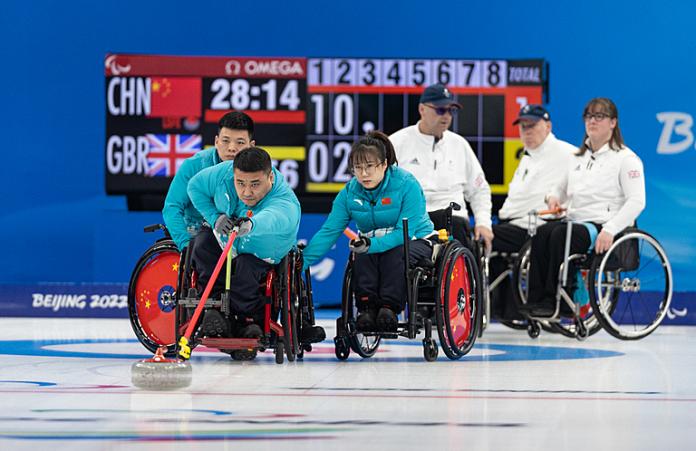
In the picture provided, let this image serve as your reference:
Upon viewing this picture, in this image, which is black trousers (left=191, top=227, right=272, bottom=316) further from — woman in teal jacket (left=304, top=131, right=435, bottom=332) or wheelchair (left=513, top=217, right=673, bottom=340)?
wheelchair (left=513, top=217, right=673, bottom=340)

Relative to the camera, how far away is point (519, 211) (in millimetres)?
6688

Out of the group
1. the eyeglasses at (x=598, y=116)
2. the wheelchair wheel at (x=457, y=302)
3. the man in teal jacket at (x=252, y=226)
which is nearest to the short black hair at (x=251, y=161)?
the man in teal jacket at (x=252, y=226)

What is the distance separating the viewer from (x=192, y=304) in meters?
4.26

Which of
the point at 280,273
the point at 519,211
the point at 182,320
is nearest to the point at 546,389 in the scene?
the point at 280,273

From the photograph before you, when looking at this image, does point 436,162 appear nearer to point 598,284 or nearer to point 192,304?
point 598,284

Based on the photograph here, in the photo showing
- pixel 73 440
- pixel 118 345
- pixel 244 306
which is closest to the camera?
pixel 73 440

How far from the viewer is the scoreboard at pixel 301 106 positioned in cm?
793

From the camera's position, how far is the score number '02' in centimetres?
798

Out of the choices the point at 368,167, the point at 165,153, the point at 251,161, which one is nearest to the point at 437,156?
the point at 368,167

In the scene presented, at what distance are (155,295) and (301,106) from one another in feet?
11.0

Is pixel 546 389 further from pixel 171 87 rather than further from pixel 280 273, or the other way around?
pixel 171 87

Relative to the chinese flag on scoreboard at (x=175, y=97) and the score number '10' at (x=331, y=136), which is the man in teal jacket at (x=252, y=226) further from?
the chinese flag on scoreboard at (x=175, y=97)

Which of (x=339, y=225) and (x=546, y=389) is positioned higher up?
(x=339, y=225)

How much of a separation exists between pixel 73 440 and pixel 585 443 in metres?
1.14
